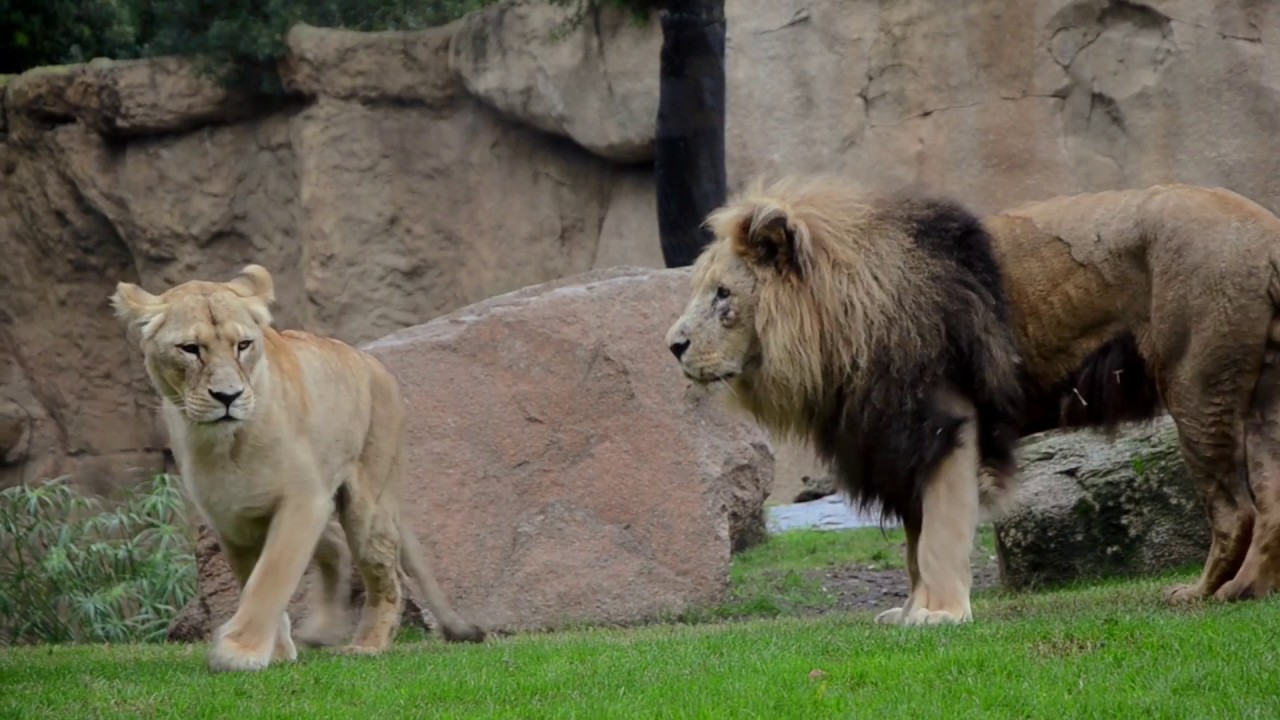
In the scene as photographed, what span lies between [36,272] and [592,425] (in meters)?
11.0

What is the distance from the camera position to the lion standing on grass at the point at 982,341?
23.7 feet

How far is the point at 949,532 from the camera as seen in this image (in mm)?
7270

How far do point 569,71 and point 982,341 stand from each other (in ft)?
32.4

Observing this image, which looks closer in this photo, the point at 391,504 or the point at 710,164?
the point at 391,504

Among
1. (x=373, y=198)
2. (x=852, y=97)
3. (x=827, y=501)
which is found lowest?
(x=827, y=501)

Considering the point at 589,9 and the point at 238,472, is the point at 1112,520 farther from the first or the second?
the point at 589,9

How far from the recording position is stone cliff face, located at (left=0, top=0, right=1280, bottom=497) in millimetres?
15109

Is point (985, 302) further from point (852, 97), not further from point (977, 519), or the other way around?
point (852, 97)

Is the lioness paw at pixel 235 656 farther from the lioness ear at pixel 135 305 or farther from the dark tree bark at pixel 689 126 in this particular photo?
the dark tree bark at pixel 689 126

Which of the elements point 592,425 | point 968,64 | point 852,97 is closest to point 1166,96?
point 968,64

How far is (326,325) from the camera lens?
58.6 ft

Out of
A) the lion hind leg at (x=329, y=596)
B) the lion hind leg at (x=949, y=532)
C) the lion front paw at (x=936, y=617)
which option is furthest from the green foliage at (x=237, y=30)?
the lion front paw at (x=936, y=617)

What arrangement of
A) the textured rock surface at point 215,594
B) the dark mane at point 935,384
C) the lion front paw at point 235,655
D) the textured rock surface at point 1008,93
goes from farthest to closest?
the textured rock surface at point 1008,93, the textured rock surface at point 215,594, the dark mane at point 935,384, the lion front paw at point 235,655

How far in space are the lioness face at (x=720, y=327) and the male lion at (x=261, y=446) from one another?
1555 millimetres
